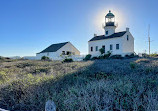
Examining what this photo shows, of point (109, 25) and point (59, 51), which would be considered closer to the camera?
point (109, 25)

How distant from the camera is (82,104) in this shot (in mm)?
2195

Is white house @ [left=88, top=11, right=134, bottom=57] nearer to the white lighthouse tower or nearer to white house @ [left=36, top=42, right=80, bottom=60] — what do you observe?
the white lighthouse tower

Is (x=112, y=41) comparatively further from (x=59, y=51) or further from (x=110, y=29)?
(x=59, y=51)

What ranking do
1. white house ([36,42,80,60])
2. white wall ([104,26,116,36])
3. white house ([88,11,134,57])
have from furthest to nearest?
1. white house ([36,42,80,60])
2. white wall ([104,26,116,36])
3. white house ([88,11,134,57])

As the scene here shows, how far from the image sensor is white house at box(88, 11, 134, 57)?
19625 millimetres

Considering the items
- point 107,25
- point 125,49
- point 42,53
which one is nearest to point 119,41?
point 125,49

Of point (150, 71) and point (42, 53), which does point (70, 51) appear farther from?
point (150, 71)

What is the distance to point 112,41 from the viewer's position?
20.5m

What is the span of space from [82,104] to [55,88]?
111 cm

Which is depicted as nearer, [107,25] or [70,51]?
[107,25]

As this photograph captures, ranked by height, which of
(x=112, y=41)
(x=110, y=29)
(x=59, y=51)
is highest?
(x=110, y=29)

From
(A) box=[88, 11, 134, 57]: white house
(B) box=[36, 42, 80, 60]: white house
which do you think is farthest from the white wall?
(B) box=[36, 42, 80, 60]: white house

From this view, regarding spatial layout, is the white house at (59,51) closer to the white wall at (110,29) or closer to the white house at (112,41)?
the white house at (112,41)

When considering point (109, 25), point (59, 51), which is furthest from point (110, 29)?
point (59, 51)
